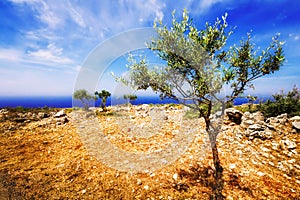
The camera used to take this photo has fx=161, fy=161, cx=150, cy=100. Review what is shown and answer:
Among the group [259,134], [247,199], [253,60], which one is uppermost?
[253,60]

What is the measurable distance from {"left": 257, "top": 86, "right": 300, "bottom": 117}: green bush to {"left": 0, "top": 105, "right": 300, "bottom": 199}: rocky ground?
3.76 m

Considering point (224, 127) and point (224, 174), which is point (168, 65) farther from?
point (224, 127)

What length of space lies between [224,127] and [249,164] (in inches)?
212

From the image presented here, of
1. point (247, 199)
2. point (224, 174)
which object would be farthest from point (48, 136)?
point (247, 199)

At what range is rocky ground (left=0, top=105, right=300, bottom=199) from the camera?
6535 millimetres

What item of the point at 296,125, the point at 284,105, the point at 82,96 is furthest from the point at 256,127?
the point at 82,96

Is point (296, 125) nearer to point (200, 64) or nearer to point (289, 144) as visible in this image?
point (289, 144)

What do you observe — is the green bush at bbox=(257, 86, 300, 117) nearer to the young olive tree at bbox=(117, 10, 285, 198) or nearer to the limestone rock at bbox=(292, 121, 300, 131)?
the limestone rock at bbox=(292, 121, 300, 131)

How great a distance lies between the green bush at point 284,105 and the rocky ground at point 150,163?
12.3 feet

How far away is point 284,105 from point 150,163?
53.4ft

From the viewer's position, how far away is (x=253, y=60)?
6531 millimetres

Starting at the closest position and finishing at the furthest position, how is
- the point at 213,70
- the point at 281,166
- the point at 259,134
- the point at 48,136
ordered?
the point at 213,70 → the point at 281,166 → the point at 259,134 → the point at 48,136

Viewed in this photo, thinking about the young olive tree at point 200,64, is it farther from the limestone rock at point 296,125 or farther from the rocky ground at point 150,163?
the limestone rock at point 296,125

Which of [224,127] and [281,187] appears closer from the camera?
[281,187]
